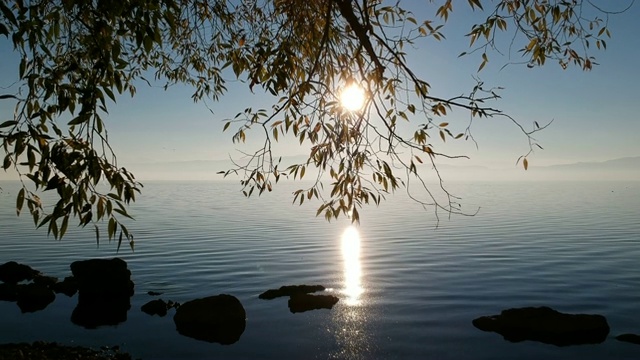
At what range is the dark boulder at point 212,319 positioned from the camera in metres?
18.6

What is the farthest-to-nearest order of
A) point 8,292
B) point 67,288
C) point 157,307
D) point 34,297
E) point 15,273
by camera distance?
point 15,273, point 67,288, point 8,292, point 34,297, point 157,307

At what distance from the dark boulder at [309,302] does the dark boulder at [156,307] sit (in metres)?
5.77

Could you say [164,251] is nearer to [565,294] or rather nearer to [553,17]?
[565,294]

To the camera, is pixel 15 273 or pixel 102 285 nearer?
pixel 102 285

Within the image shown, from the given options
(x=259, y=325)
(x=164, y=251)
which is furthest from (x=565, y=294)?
(x=164, y=251)

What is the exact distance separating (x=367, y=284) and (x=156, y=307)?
12019mm

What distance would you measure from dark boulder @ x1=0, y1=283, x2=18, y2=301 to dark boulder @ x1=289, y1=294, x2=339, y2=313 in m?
14.0

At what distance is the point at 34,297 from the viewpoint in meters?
23.3

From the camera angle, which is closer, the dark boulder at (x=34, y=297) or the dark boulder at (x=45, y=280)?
the dark boulder at (x=34, y=297)

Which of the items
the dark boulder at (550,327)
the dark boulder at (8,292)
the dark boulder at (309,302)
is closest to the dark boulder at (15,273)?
the dark boulder at (8,292)

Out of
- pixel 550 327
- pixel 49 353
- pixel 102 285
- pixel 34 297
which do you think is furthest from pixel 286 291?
pixel 49 353

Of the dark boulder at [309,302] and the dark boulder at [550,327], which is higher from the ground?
the dark boulder at [309,302]

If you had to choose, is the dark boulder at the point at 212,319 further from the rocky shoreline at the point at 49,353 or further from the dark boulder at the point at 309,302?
the rocky shoreline at the point at 49,353

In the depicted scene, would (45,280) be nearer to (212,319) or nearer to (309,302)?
(212,319)
